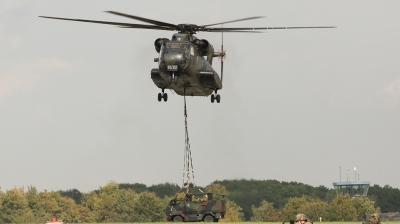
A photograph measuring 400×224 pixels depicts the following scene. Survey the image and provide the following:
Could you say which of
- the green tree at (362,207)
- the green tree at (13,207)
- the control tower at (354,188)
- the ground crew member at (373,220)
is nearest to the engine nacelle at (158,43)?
the ground crew member at (373,220)

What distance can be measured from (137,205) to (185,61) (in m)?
80.9

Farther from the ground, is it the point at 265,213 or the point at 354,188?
the point at 354,188

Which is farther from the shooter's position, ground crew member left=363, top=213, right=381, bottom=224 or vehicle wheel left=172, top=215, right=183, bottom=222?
vehicle wheel left=172, top=215, right=183, bottom=222

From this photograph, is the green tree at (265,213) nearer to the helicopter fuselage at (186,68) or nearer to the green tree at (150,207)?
the green tree at (150,207)

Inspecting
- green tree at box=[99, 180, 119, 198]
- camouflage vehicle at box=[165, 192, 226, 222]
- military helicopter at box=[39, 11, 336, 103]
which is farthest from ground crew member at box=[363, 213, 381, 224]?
green tree at box=[99, 180, 119, 198]

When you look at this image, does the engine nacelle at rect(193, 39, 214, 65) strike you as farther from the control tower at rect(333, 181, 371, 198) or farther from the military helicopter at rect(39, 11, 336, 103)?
the control tower at rect(333, 181, 371, 198)

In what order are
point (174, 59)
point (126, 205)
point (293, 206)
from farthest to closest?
point (293, 206), point (126, 205), point (174, 59)

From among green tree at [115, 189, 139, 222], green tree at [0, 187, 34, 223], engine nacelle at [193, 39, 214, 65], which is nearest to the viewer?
engine nacelle at [193, 39, 214, 65]

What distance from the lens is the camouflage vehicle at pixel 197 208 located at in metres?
58.9

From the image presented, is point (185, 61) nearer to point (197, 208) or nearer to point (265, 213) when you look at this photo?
point (197, 208)

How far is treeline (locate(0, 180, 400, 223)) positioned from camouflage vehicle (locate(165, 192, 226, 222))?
1626 inches

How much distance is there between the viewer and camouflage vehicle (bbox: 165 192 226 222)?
58.9 m

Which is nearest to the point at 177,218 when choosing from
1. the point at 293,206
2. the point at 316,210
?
the point at 316,210

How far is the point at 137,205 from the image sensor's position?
127062mm
